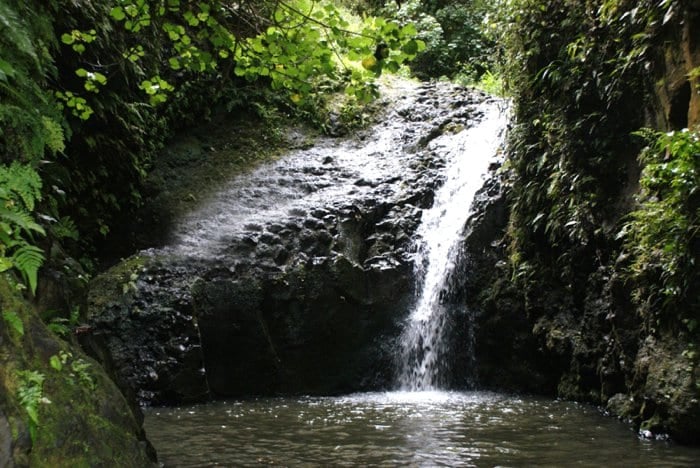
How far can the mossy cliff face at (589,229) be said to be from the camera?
5449mm

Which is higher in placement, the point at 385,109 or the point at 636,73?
the point at 385,109

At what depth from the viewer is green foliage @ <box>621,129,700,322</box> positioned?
4.91m

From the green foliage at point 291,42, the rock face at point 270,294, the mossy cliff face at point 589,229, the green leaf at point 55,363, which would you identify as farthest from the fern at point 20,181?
the mossy cliff face at point 589,229

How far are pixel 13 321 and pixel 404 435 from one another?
3535 mm

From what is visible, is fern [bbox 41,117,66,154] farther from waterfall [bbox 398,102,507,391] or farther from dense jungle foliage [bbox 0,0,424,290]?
waterfall [bbox 398,102,507,391]

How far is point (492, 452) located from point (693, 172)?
2809 mm

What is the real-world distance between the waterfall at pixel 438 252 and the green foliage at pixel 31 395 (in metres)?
6.30

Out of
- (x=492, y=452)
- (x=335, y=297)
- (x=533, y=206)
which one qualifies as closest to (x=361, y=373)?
(x=335, y=297)

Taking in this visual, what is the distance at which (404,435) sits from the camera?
5.31 m

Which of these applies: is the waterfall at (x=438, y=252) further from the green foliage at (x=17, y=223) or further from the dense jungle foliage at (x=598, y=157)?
the green foliage at (x=17, y=223)

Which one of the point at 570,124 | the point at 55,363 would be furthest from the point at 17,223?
the point at 570,124

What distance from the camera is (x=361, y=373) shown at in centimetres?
861

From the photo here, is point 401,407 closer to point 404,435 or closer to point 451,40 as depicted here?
point 404,435

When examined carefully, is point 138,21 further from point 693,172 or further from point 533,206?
point 533,206
